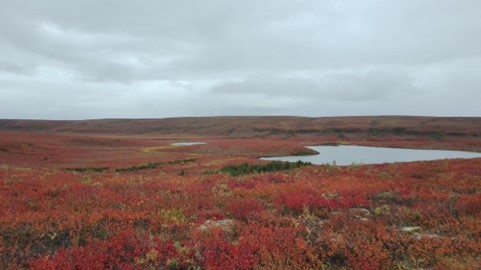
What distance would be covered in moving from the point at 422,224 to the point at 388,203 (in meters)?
2.69

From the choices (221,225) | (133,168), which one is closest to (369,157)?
(133,168)

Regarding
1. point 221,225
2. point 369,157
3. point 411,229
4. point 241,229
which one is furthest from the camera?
point 369,157

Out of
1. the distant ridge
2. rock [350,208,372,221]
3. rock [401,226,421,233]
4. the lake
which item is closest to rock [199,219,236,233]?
rock [350,208,372,221]

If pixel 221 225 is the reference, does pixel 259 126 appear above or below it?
above

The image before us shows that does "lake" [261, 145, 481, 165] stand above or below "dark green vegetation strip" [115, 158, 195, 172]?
below

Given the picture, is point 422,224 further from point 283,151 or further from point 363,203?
point 283,151

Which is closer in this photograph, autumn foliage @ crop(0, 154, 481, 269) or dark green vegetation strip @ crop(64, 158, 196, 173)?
autumn foliage @ crop(0, 154, 481, 269)

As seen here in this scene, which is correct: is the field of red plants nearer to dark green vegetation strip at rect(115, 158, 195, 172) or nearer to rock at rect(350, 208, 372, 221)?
rock at rect(350, 208, 372, 221)

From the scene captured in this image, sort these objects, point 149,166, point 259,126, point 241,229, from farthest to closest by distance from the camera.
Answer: point 259,126 → point 149,166 → point 241,229

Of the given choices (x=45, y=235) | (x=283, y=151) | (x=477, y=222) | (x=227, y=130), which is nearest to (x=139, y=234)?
→ (x=45, y=235)

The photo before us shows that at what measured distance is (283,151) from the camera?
219ft

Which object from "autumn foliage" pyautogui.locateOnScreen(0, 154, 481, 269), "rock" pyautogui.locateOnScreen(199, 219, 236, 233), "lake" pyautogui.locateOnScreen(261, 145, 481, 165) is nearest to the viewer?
"autumn foliage" pyautogui.locateOnScreen(0, 154, 481, 269)

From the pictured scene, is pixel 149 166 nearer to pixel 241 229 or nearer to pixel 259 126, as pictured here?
pixel 241 229

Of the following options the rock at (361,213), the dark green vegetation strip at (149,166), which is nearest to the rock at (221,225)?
the rock at (361,213)
